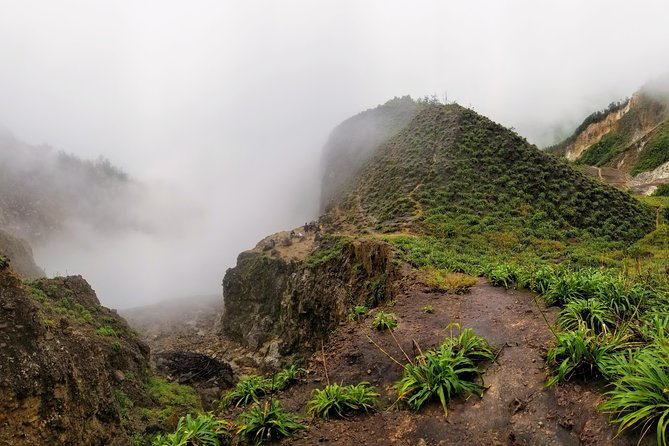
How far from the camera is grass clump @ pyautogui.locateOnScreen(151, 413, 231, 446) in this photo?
23.5 ft

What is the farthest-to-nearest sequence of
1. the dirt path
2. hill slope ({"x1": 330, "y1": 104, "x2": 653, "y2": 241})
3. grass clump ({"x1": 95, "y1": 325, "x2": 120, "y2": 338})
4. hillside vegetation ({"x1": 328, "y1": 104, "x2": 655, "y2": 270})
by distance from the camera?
1. hill slope ({"x1": 330, "y1": 104, "x2": 653, "y2": 241})
2. hillside vegetation ({"x1": 328, "y1": 104, "x2": 655, "y2": 270})
3. grass clump ({"x1": 95, "y1": 325, "x2": 120, "y2": 338})
4. the dirt path

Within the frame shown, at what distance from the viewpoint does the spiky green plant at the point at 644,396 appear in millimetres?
4496

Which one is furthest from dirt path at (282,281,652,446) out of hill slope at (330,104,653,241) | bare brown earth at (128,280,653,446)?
hill slope at (330,104,653,241)

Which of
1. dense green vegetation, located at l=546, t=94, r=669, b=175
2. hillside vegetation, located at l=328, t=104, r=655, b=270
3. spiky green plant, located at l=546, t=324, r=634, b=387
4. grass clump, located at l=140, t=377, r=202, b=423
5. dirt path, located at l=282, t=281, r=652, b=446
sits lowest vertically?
A: grass clump, located at l=140, t=377, r=202, b=423

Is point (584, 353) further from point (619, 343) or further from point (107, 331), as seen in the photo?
point (107, 331)

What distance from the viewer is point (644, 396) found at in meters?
4.74

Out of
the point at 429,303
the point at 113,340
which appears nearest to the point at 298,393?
the point at 429,303

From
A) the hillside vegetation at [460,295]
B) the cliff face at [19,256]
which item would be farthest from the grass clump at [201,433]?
the cliff face at [19,256]

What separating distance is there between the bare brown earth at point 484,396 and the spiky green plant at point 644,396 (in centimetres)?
21

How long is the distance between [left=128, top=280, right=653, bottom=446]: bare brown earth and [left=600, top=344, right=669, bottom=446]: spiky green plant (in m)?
0.21

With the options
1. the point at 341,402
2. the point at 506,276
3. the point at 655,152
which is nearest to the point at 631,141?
the point at 655,152

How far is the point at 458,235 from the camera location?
25828 millimetres

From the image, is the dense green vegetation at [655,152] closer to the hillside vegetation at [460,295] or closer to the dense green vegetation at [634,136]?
the dense green vegetation at [634,136]

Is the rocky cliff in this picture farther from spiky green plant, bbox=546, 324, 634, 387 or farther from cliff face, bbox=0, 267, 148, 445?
cliff face, bbox=0, 267, 148, 445
